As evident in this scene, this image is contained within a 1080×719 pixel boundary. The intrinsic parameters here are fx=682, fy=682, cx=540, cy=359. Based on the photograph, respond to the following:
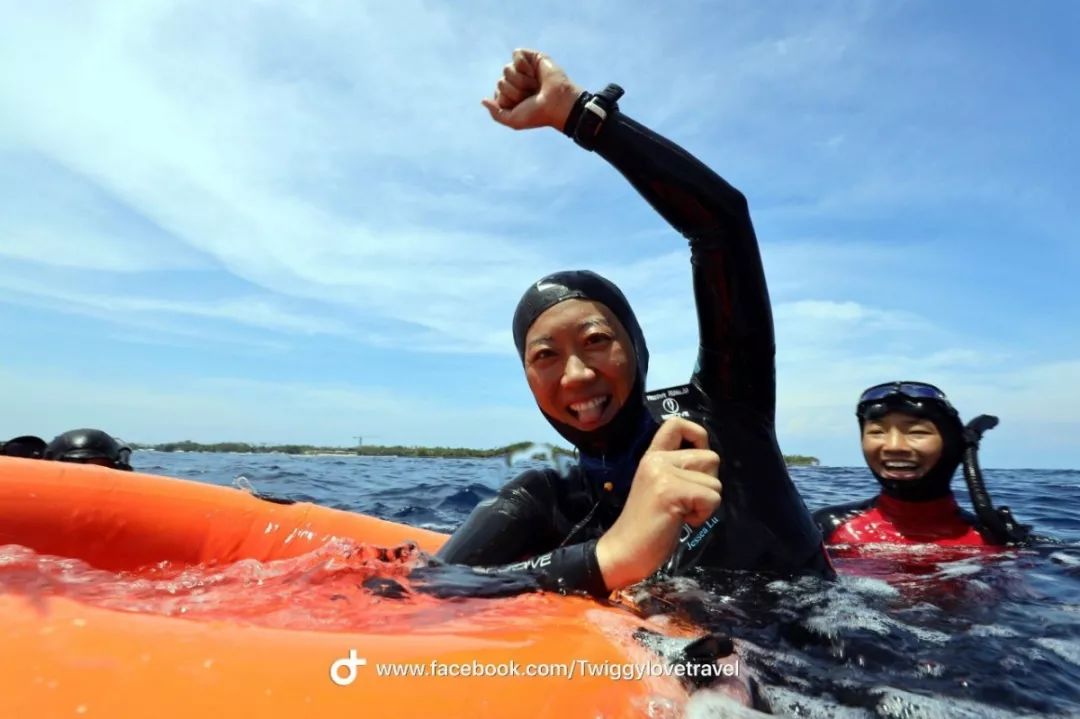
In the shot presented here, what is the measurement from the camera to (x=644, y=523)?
5.63 feet

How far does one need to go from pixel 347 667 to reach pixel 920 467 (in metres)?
4.64

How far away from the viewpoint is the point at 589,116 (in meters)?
2.25

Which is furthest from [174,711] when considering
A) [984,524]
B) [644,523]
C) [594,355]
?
[984,524]

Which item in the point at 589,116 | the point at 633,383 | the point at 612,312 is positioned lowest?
the point at 633,383

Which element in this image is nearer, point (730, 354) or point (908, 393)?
point (730, 354)

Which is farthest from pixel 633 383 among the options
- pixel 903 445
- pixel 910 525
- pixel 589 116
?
pixel 910 525

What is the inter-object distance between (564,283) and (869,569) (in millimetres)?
2608

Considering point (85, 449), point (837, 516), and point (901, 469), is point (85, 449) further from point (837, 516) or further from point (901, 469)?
point (901, 469)

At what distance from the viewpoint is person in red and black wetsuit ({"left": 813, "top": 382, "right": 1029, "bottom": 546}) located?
474 centimetres

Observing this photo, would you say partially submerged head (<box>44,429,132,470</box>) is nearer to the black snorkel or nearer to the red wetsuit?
the red wetsuit

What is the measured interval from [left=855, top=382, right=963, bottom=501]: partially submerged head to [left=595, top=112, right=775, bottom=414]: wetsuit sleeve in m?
3.07

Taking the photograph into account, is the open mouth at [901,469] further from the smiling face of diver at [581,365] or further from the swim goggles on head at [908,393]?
the smiling face of diver at [581,365]

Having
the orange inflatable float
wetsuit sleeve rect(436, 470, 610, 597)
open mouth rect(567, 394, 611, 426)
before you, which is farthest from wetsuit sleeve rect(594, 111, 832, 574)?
the orange inflatable float

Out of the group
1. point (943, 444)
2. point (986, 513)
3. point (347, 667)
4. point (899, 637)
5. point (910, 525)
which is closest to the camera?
point (347, 667)
